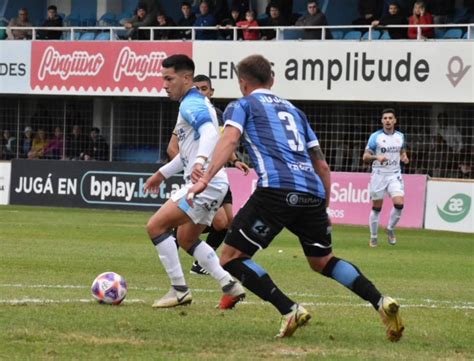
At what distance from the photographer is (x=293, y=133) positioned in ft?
31.1

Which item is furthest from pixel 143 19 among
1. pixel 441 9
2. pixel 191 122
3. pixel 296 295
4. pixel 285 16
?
pixel 191 122

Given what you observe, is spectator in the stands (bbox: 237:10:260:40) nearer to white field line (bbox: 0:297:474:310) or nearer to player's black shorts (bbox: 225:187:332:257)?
white field line (bbox: 0:297:474:310)

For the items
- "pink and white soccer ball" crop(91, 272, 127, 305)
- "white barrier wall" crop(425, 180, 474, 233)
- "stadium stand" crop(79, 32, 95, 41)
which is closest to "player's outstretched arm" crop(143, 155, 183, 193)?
"pink and white soccer ball" crop(91, 272, 127, 305)

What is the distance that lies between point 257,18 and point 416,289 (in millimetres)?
20882

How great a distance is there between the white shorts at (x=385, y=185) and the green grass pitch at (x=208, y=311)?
116 inches

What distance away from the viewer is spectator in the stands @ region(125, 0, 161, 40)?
33.2 meters

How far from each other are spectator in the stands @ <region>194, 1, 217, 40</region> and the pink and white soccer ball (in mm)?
21913

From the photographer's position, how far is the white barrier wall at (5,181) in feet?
108

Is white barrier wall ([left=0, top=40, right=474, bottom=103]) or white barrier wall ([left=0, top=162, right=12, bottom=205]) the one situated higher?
white barrier wall ([left=0, top=40, right=474, bottom=103])

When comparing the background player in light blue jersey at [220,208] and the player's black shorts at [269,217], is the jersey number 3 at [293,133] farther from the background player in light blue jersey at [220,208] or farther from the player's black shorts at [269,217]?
the background player in light blue jersey at [220,208]

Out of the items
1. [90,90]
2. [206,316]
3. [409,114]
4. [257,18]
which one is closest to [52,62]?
[90,90]

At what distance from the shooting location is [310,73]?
30.3 m

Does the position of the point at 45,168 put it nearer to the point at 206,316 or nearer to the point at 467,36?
the point at 467,36

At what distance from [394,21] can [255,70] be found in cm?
2096
